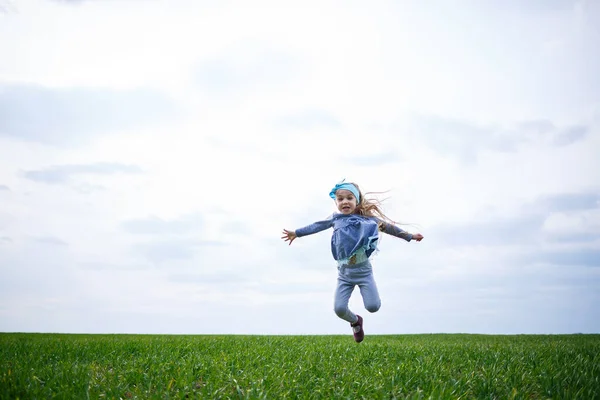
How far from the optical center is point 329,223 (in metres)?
9.38

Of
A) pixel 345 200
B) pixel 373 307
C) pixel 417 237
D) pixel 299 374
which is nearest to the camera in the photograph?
pixel 299 374

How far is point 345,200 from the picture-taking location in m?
9.24

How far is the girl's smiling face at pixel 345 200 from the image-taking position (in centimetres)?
926

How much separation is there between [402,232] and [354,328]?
2.03 meters

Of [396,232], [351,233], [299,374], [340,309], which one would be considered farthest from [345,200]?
[299,374]

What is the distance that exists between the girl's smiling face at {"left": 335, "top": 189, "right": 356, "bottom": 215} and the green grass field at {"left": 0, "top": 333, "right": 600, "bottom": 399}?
247 centimetres

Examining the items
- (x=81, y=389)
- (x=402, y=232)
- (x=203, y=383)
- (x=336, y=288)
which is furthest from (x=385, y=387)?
(x=402, y=232)

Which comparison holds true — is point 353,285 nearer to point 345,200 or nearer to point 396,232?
point 396,232

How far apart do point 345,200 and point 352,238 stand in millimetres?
726

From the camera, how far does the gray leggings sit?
29.1 feet

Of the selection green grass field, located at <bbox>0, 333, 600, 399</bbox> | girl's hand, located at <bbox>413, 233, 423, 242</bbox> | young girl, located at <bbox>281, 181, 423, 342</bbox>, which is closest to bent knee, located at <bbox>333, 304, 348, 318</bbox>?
young girl, located at <bbox>281, 181, 423, 342</bbox>

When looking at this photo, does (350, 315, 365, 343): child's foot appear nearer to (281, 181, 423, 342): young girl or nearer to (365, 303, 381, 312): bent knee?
(281, 181, 423, 342): young girl

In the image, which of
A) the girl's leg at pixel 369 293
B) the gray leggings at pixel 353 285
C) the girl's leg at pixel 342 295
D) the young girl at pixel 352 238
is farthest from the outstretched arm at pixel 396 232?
the girl's leg at pixel 342 295

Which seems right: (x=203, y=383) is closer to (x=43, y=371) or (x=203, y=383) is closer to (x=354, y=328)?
(x=43, y=371)
